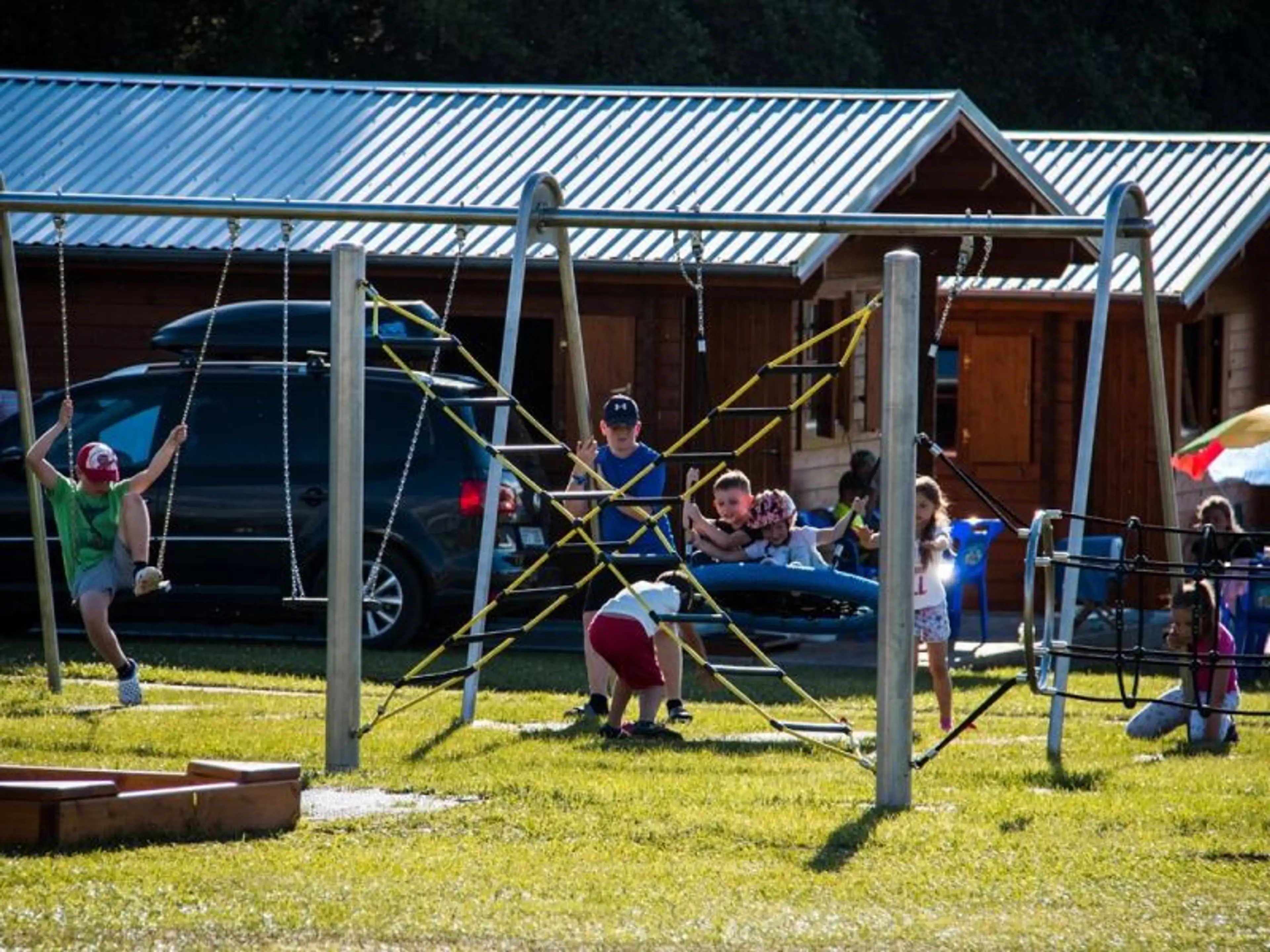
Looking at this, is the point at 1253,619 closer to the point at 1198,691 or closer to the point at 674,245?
the point at 1198,691

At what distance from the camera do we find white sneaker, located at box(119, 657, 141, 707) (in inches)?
546

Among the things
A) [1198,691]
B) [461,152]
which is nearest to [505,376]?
[1198,691]

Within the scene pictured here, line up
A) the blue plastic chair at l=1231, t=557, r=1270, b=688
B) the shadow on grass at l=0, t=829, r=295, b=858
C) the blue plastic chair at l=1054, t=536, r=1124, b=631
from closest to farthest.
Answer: the shadow on grass at l=0, t=829, r=295, b=858
the blue plastic chair at l=1231, t=557, r=1270, b=688
the blue plastic chair at l=1054, t=536, r=1124, b=631

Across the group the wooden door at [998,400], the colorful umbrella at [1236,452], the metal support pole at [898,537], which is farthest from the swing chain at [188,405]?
the wooden door at [998,400]

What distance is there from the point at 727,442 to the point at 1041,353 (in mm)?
5280

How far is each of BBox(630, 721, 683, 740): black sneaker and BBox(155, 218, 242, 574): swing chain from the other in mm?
3249

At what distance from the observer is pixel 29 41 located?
113 feet

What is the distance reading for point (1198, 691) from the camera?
12594 mm

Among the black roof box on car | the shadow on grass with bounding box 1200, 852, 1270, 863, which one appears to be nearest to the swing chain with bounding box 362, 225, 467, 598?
the black roof box on car

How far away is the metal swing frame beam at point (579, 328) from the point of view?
10234 mm

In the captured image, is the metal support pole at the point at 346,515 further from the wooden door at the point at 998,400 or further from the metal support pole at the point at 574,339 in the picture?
the wooden door at the point at 998,400

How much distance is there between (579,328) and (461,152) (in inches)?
277

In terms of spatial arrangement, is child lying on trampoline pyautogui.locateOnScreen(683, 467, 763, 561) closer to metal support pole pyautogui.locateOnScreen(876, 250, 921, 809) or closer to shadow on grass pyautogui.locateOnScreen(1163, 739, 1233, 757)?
shadow on grass pyautogui.locateOnScreen(1163, 739, 1233, 757)

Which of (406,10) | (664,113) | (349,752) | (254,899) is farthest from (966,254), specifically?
(406,10)
